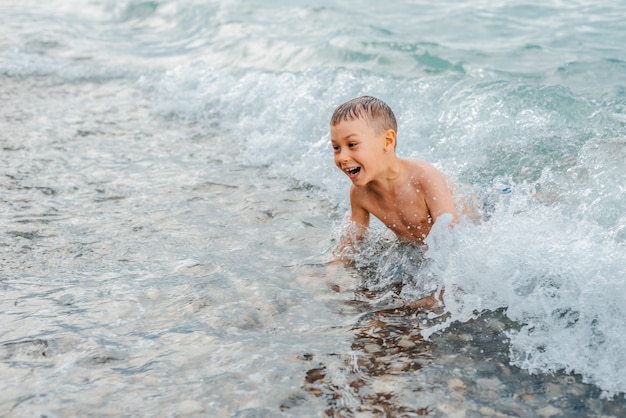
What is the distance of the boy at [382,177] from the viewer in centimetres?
418

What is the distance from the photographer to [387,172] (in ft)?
14.8

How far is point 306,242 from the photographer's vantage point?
16.1 ft

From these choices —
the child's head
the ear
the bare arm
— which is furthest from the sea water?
the child's head

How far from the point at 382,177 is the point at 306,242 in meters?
0.71

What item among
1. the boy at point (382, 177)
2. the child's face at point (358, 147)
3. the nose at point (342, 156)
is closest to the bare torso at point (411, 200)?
the boy at point (382, 177)

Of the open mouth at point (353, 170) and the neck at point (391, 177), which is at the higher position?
the open mouth at point (353, 170)

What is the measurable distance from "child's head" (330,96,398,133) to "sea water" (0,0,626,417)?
69 centimetres

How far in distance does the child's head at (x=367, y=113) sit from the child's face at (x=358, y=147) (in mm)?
20

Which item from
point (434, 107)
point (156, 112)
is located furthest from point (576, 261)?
point (156, 112)

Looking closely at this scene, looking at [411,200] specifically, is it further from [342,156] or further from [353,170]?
[342,156]

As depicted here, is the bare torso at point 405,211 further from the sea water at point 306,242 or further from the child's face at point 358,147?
the child's face at point 358,147

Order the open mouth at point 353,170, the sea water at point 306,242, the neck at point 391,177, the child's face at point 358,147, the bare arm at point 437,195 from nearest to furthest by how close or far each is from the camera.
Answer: the sea water at point 306,242 < the child's face at point 358,147 < the open mouth at point 353,170 < the bare arm at point 437,195 < the neck at point 391,177

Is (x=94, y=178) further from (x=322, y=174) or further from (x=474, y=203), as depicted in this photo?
(x=474, y=203)

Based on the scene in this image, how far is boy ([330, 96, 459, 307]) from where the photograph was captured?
4.18 m
